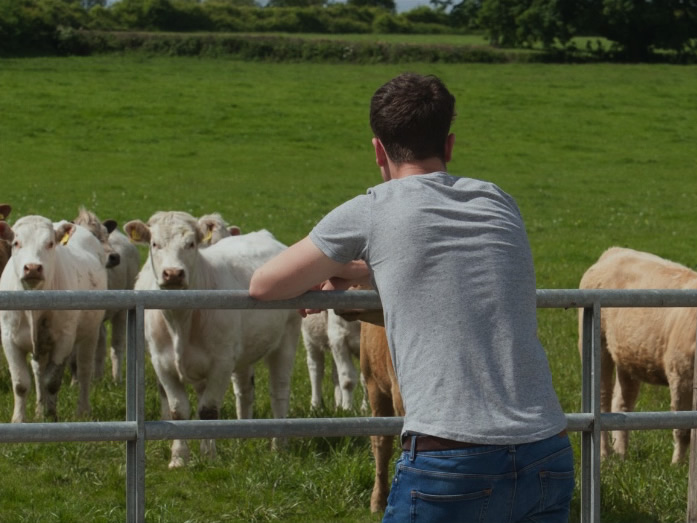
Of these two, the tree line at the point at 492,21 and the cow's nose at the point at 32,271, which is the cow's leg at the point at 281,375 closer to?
the cow's nose at the point at 32,271

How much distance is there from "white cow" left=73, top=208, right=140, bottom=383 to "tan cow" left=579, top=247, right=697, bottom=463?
190 inches

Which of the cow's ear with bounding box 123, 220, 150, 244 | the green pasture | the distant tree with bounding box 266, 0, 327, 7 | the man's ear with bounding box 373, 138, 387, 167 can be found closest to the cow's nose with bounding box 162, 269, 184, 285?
the cow's ear with bounding box 123, 220, 150, 244

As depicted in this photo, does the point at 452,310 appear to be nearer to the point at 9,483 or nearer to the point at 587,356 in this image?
the point at 587,356

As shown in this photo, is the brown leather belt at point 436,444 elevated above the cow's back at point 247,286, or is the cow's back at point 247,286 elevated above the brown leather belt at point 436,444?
the brown leather belt at point 436,444

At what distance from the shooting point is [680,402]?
7996 mm

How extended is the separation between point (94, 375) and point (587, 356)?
8.40 metres

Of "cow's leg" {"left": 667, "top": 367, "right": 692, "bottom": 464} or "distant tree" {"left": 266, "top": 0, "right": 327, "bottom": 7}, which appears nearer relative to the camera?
"cow's leg" {"left": 667, "top": 367, "right": 692, "bottom": 464}

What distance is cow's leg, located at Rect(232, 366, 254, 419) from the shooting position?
30.6ft

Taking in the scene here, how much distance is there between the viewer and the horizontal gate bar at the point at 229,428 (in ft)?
11.9

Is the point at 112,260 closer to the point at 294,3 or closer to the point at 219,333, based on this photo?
the point at 219,333

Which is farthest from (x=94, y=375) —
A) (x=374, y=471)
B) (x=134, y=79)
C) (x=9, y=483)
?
(x=134, y=79)

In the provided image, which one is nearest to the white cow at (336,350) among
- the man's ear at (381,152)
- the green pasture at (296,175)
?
the green pasture at (296,175)

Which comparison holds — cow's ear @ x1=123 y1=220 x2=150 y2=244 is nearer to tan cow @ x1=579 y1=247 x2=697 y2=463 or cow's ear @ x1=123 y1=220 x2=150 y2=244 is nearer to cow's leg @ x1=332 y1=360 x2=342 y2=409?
cow's leg @ x1=332 y1=360 x2=342 y2=409

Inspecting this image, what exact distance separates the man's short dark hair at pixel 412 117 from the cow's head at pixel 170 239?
482 cm
